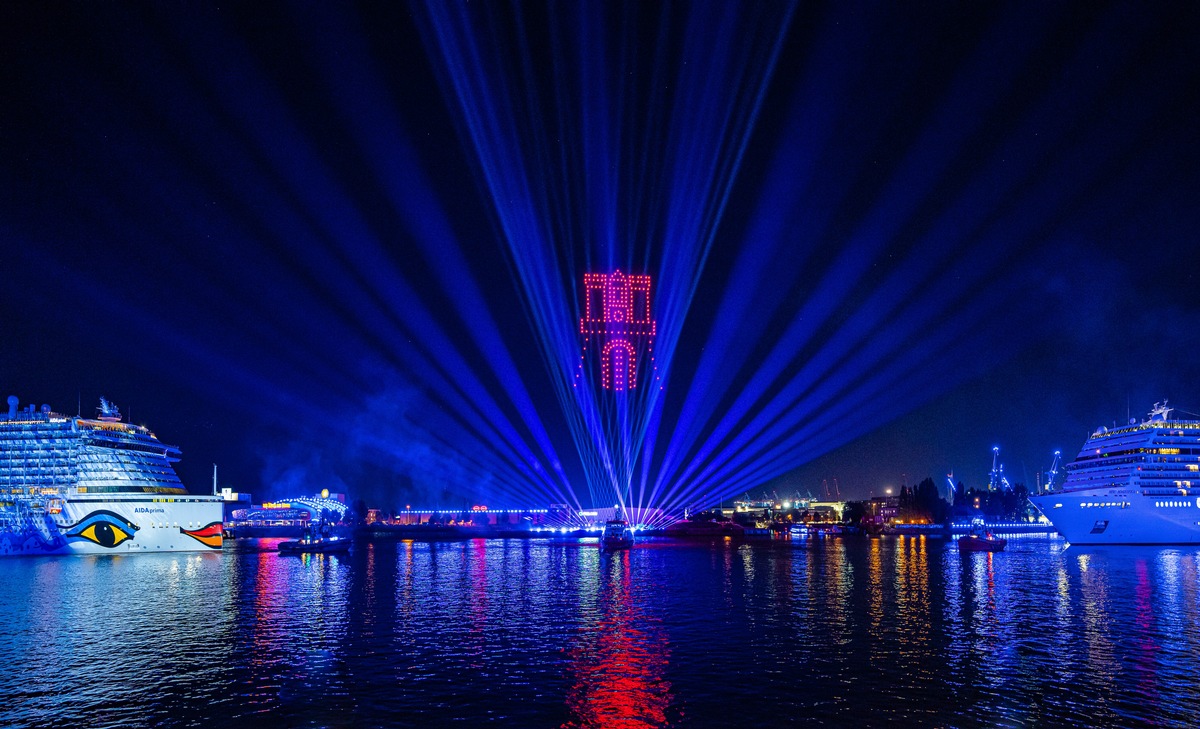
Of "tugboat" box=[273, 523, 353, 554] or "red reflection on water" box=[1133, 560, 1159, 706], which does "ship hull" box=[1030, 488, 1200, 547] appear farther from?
"tugboat" box=[273, 523, 353, 554]

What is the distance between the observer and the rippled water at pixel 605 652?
2009 centimetres

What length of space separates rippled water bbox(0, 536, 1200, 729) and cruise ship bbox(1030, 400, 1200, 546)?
4587 cm

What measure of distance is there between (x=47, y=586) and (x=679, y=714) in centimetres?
5070

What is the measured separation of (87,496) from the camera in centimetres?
8312

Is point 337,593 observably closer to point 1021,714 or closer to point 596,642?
point 596,642

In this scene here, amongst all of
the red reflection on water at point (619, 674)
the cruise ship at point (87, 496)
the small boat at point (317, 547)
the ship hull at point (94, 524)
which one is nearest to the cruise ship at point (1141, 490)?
the red reflection on water at point (619, 674)

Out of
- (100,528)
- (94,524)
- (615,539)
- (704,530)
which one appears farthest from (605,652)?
(704,530)

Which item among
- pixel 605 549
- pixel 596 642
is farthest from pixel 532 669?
pixel 605 549

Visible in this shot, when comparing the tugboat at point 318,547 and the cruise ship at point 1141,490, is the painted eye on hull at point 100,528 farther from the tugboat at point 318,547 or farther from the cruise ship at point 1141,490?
the cruise ship at point 1141,490

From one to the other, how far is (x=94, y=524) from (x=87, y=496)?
323cm

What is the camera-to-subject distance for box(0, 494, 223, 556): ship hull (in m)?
83.2

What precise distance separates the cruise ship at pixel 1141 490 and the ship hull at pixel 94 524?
111 metres

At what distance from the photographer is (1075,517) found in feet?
314

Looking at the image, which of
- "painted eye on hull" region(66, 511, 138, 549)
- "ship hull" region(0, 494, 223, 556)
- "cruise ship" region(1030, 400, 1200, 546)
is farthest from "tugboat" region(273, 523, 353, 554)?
"cruise ship" region(1030, 400, 1200, 546)
